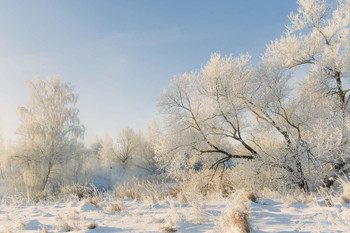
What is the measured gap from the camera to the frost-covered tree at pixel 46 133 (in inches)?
663

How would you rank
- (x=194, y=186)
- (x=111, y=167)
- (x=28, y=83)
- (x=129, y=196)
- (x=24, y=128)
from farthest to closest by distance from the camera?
(x=111, y=167) → (x=28, y=83) → (x=24, y=128) → (x=194, y=186) → (x=129, y=196)

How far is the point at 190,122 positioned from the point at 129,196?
4604 mm

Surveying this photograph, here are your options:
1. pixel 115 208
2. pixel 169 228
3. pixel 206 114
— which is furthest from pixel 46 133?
pixel 169 228

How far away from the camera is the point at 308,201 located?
4.17 m

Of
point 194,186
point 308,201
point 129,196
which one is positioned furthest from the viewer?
point 194,186

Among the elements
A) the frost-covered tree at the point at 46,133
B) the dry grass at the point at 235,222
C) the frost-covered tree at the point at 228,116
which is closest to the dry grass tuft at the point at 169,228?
the dry grass at the point at 235,222

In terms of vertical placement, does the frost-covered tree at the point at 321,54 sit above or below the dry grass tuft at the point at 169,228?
above

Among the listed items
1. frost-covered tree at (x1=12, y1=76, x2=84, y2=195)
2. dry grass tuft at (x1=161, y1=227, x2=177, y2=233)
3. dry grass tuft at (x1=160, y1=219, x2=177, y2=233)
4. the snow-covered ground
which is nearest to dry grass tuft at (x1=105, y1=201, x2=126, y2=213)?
the snow-covered ground

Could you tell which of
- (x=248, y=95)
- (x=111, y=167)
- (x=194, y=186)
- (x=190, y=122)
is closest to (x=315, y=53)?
(x=248, y=95)

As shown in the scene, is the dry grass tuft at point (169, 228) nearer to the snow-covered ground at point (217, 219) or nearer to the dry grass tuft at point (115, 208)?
the snow-covered ground at point (217, 219)

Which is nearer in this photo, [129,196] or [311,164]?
[129,196]

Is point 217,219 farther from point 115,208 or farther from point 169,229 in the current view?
point 115,208

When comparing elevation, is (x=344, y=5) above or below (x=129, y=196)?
above

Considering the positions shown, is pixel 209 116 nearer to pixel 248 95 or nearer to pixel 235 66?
pixel 248 95
